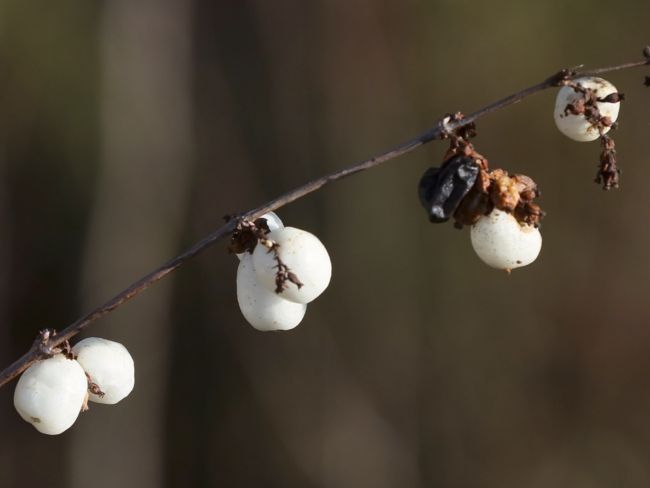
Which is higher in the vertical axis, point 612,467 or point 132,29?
point 132,29

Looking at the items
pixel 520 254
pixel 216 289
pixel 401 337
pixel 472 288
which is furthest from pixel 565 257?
pixel 520 254

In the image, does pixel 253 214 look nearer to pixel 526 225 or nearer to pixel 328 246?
pixel 526 225

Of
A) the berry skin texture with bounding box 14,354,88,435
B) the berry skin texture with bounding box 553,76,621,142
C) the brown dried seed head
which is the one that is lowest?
the berry skin texture with bounding box 14,354,88,435

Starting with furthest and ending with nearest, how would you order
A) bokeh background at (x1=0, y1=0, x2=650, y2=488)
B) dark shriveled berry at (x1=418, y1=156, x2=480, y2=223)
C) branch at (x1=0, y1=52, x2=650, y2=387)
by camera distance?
bokeh background at (x1=0, y1=0, x2=650, y2=488) → dark shriveled berry at (x1=418, y1=156, x2=480, y2=223) → branch at (x1=0, y1=52, x2=650, y2=387)

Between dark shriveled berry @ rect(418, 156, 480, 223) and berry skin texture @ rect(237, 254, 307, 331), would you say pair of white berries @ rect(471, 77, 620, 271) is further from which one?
berry skin texture @ rect(237, 254, 307, 331)

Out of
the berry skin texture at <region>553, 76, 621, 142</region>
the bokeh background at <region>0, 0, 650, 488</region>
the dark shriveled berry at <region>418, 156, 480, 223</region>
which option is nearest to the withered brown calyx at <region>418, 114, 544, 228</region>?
the dark shriveled berry at <region>418, 156, 480, 223</region>

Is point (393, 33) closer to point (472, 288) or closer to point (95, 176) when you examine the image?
point (472, 288)
